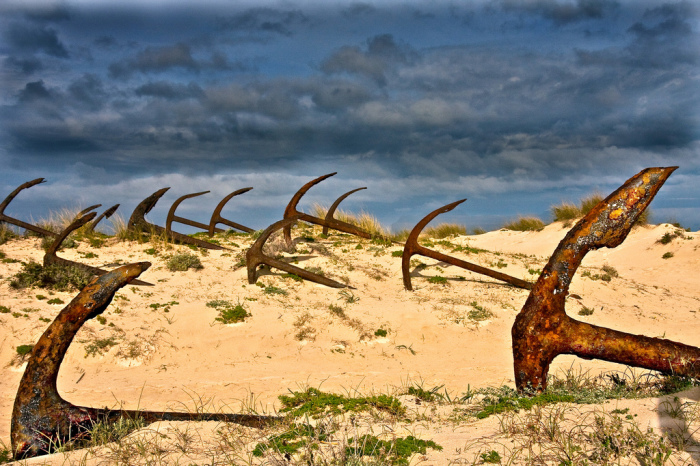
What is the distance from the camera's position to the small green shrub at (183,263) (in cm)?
948

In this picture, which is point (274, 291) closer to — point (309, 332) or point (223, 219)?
point (309, 332)

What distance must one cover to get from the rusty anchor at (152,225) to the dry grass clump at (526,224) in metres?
11.3

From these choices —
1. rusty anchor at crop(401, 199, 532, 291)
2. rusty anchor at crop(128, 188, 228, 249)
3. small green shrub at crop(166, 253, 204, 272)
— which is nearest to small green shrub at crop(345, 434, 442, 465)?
rusty anchor at crop(401, 199, 532, 291)

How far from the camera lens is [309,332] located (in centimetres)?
736

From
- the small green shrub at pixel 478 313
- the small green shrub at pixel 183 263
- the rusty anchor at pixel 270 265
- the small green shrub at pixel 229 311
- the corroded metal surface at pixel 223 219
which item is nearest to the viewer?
the small green shrub at pixel 229 311

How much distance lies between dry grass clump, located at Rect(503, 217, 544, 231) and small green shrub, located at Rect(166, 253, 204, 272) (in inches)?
473

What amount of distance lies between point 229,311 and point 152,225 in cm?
461

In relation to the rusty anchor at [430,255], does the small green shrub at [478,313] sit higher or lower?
lower

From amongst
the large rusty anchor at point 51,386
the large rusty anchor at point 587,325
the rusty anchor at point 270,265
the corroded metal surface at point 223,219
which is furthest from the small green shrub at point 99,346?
the corroded metal surface at point 223,219

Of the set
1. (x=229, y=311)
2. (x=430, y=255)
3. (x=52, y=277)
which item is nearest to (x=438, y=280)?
(x=430, y=255)

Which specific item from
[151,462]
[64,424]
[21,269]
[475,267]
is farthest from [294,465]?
[21,269]

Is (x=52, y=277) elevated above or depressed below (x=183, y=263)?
below

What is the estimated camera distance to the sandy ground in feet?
17.1

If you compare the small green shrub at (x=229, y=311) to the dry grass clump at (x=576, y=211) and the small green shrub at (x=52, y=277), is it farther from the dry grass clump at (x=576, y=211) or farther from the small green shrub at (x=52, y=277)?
the dry grass clump at (x=576, y=211)
